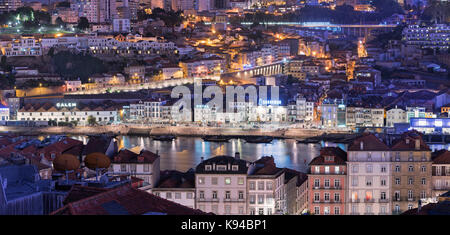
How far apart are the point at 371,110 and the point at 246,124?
2.33m

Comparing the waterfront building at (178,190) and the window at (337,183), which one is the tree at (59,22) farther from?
the window at (337,183)

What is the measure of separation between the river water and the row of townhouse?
3.95m

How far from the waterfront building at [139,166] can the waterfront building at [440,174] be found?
1865 mm

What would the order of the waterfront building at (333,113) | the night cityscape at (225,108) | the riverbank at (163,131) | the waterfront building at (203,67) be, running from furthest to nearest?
the waterfront building at (203,67)
the waterfront building at (333,113)
the riverbank at (163,131)
the night cityscape at (225,108)

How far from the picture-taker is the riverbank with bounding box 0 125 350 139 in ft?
51.5

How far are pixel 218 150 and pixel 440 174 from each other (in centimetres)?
737

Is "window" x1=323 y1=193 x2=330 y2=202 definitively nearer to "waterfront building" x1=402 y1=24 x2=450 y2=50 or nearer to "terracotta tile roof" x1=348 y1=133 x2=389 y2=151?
"terracotta tile roof" x1=348 y1=133 x2=389 y2=151

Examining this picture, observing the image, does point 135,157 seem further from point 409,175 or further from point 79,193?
point 79,193

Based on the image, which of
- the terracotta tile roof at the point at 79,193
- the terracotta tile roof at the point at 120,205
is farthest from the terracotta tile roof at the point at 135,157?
the terracotta tile roof at the point at 120,205

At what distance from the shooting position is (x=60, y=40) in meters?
22.1

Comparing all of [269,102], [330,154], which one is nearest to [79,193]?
[330,154]

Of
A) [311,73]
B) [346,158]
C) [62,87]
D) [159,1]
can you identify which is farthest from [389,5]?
[346,158]

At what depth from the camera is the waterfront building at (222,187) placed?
5.46m

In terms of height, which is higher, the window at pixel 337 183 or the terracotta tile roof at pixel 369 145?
the terracotta tile roof at pixel 369 145
